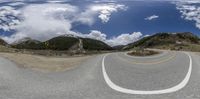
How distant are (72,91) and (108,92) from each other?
3.02 feet

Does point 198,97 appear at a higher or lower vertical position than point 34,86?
higher

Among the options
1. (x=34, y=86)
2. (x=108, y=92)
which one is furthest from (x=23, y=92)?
(x=108, y=92)

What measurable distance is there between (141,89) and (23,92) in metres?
2.96

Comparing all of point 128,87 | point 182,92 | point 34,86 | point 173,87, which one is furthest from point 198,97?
point 34,86

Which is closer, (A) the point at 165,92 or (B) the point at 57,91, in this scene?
(A) the point at 165,92

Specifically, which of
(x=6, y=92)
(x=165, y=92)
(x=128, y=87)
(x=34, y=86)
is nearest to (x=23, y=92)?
(x=6, y=92)

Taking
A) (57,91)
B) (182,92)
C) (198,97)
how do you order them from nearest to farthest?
(198,97) < (182,92) < (57,91)

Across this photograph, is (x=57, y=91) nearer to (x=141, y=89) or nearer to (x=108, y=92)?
(x=108, y=92)

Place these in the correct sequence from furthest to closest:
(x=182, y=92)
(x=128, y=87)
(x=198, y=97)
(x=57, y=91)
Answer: (x=128, y=87) < (x=57, y=91) < (x=182, y=92) < (x=198, y=97)

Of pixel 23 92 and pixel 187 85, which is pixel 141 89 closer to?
pixel 187 85

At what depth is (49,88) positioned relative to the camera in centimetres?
866

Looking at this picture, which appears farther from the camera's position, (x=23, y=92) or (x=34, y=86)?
(x=34, y=86)

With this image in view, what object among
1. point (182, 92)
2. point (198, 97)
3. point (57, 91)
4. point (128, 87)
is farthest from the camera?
point (128, 87)

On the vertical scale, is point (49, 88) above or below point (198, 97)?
below
